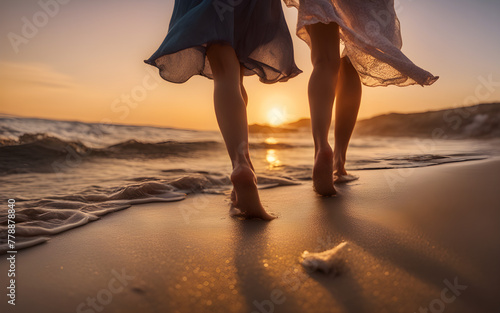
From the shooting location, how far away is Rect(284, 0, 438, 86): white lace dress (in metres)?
1.61

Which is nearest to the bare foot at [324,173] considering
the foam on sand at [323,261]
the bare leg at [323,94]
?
the bare leg at [323,94]

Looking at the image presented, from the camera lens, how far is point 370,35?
5.83 ft

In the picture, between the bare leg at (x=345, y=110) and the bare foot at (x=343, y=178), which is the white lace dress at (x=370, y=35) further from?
the bare foot at (x=343, y=178)

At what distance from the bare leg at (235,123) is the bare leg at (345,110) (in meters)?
0.91

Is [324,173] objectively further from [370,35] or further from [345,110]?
[370,35]

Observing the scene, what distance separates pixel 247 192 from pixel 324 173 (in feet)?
1.68

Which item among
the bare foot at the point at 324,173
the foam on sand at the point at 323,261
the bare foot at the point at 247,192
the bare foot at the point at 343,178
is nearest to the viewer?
the foam on sand at the point at 323,261

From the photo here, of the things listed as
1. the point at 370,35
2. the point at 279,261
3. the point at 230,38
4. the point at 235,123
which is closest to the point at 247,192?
the point at 235,123

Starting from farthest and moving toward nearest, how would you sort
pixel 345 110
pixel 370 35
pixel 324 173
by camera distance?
1. pixel 345 110
2. pixel 370 35
3. pixel 324 173

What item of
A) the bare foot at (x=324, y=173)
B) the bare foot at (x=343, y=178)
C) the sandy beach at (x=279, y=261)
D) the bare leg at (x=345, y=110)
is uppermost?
the bare leg at (x=345, y=110)

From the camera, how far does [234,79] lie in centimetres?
135

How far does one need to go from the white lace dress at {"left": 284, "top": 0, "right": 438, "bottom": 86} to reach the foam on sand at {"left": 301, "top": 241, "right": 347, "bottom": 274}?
3.75 feet

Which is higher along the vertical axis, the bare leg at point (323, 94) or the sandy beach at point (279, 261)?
the bare leg at point (323, 94)

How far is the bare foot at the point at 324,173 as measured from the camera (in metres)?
1.59
